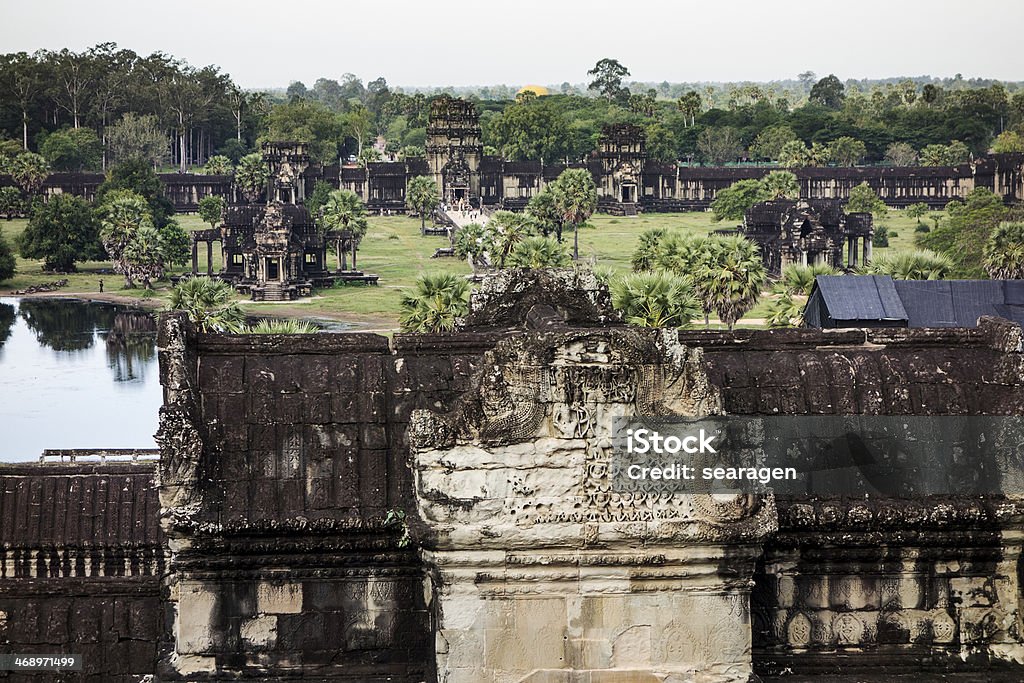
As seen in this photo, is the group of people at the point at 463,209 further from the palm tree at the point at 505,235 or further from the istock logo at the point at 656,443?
the istock logo at the point at 656,443

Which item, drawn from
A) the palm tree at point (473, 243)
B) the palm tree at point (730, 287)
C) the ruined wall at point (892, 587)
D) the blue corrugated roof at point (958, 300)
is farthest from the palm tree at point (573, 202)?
the ruined wall at point (892, 587)

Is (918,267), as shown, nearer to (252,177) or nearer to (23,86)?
(252,177)

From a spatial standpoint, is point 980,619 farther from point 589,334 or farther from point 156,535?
point 156,535

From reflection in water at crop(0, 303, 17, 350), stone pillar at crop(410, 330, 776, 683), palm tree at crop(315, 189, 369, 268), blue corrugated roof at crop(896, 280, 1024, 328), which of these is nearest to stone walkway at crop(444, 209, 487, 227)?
palm tree at crop(315, 189, 369, 268)

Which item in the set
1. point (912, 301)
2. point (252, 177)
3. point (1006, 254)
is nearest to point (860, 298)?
point (912, 301)

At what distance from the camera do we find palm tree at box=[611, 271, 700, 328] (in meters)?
42.1

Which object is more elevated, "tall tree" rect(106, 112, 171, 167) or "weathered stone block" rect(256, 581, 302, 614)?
"tall tree" rect(106, 112, 171, 167)

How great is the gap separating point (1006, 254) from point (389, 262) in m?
50.0

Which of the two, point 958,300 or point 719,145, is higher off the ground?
point 719,145

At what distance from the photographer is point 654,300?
42.5m

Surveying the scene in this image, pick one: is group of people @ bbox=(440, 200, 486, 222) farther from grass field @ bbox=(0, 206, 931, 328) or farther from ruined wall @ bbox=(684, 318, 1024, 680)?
ruined wall @ bbox=(684, 318, 1024, 680)

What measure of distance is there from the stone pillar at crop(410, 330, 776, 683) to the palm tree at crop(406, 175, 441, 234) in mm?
113878

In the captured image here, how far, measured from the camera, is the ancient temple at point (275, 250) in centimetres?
9144

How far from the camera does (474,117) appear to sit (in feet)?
473
